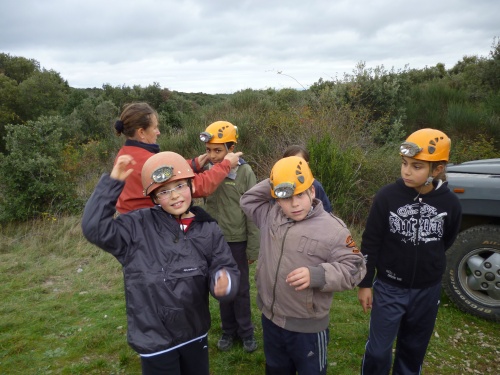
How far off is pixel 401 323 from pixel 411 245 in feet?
1.79

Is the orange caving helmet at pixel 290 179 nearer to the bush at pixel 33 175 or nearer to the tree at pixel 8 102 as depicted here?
the bush at pixel 33 175

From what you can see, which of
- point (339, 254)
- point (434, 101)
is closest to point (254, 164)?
point (339, 254)

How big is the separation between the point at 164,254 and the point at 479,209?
2.99 m

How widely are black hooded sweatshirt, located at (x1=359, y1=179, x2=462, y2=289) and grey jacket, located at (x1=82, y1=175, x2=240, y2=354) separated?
1.02 meters

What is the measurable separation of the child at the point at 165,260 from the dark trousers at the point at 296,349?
435 mm

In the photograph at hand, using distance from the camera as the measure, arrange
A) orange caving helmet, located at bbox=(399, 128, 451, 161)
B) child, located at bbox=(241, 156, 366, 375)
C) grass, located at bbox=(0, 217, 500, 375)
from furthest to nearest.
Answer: grass, located at bbox=(0, 217, 500, 375)
orange caving helmet, located at bbox=(399, 128, 451, 161)
child, located at bbox=(241, 156, 366, 375)

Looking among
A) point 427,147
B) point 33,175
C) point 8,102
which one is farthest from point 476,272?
point 8,102

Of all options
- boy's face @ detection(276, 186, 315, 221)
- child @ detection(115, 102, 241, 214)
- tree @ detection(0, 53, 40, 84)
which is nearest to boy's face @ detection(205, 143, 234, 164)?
child @ detection(115, 102, 241, 214)

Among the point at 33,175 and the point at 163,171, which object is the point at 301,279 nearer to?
the point at 163,171

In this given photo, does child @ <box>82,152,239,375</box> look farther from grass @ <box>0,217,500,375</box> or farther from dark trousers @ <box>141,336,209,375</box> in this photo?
grass @ <box>0,217,500,375</box>

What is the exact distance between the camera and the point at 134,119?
2.88 meters

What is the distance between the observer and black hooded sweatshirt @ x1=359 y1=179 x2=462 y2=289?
2.52 metres

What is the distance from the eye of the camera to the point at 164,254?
215 cm

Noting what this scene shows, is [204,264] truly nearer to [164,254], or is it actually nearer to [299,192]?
[164,254]
